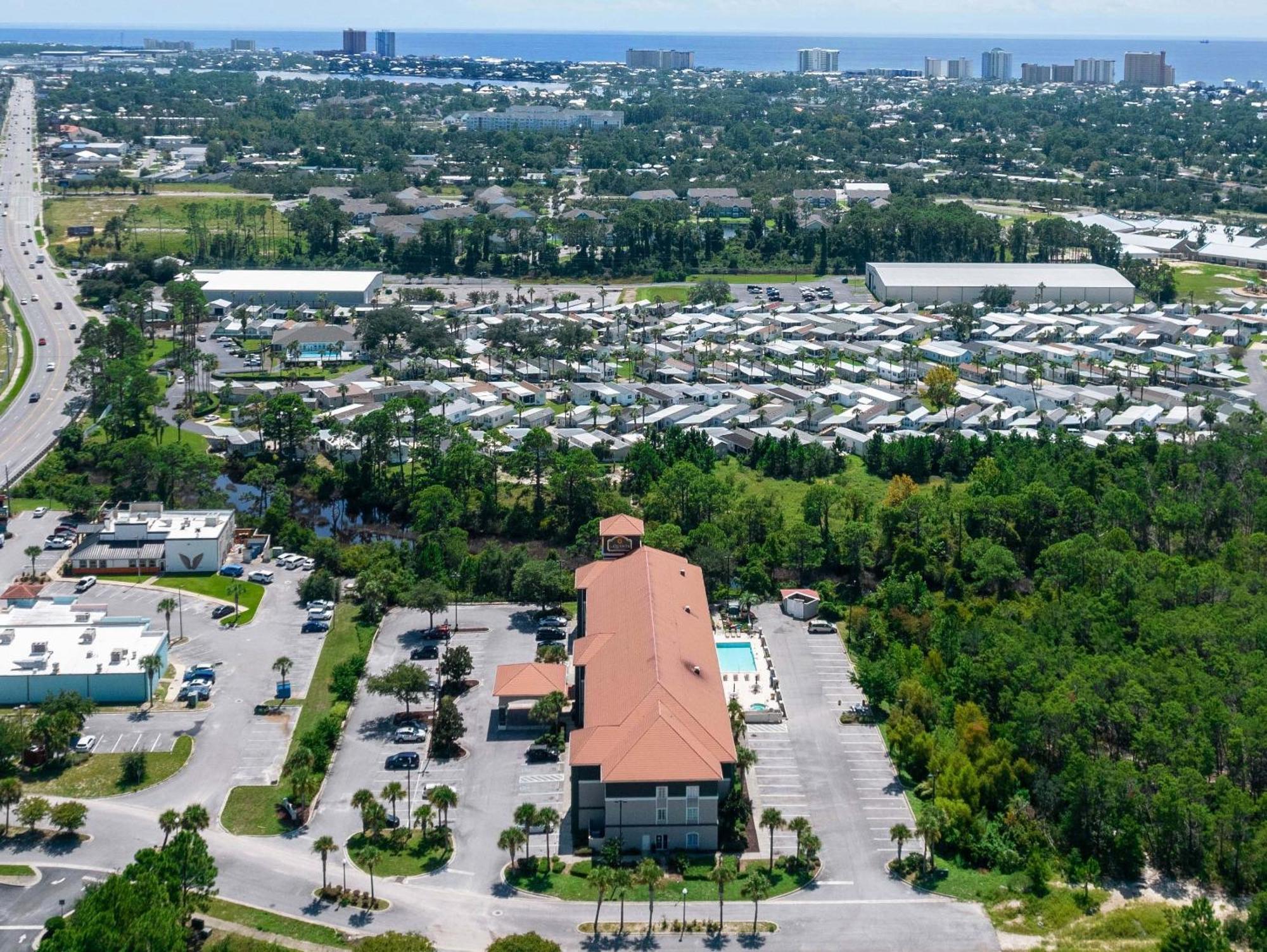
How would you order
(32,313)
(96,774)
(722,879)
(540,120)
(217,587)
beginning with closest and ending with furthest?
(722,879), (96,774), (217,587), (32,313), (540,120)

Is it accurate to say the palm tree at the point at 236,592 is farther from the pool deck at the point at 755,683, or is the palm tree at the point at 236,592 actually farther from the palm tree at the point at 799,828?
the palm tree at the point at 799,828

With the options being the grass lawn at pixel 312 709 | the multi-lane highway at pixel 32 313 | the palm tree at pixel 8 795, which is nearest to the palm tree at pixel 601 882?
the grass lawn at pixel 312 709

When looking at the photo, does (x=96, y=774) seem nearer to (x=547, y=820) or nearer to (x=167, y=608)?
(x=167, y=608)

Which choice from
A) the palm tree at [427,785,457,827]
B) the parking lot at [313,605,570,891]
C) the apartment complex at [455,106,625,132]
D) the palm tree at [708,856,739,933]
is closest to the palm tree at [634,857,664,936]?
the palm tree at [708,856,739,933]

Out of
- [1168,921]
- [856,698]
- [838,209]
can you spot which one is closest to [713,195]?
[838,209]

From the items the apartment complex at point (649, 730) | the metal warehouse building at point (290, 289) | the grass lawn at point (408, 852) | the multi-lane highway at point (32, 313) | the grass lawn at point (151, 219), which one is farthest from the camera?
the grass lawn at point (151, 219)


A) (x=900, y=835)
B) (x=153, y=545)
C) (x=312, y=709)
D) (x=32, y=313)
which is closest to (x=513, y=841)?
(x=900, y=835)
